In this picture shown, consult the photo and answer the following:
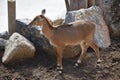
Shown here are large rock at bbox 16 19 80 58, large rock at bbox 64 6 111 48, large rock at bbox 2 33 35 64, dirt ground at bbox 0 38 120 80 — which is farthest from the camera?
large rock at bbox 64 6 111 48

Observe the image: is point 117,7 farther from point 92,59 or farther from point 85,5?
point 92,59

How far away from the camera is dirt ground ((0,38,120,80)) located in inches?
212

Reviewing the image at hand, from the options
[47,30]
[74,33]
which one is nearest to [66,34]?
[74,33]

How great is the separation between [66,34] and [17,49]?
752mm

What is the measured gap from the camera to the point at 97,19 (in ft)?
21.1

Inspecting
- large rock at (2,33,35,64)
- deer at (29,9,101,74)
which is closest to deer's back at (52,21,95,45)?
deer at (29,9,101,74)

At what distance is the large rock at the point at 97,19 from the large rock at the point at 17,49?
0.84 meters

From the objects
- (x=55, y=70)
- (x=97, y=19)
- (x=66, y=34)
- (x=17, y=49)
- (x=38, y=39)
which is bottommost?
(x=55, y=70)

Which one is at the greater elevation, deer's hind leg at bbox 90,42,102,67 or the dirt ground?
deer's hind leg at bbox 90,42,102,67

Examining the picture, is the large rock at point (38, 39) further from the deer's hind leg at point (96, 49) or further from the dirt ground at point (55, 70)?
the deer's hind leg at point (96, 49)

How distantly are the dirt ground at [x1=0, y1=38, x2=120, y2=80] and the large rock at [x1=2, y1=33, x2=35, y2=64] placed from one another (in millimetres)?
96

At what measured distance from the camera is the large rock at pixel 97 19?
6207mm

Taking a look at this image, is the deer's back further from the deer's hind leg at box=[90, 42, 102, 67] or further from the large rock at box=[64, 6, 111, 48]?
the large rock at box=[64, 6, 111, 48]

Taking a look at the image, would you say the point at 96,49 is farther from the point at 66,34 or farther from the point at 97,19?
the point at 97,19
